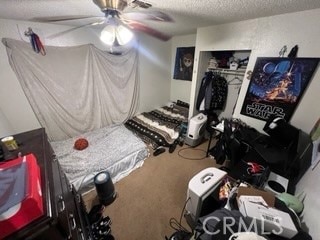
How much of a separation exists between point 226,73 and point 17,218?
3.08 m

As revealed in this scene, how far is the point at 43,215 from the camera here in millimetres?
609

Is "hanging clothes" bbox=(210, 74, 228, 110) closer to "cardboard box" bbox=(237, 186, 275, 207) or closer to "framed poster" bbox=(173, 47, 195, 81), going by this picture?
"framed poster" bbox=(173, 47, 195, 81)

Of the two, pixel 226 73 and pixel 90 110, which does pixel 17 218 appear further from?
pixel 226 73

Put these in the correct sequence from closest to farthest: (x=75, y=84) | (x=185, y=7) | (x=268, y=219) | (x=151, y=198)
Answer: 1. (x=268, y=219)
2. (x=185, y=7)
3. (x=151, y=198)
4. (x=75, y=84)

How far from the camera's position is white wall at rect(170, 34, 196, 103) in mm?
3330

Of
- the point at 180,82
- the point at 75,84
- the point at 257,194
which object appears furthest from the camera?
the point at 180,82

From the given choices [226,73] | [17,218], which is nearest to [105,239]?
[17,218]

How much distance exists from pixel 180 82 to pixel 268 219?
3.25 m

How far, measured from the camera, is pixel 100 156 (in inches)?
85.7

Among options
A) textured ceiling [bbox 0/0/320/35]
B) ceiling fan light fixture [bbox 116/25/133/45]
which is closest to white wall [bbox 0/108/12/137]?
textured ceiling [bbox 0/0/320/35]

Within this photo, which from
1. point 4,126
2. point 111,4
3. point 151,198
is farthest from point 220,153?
point 4,126

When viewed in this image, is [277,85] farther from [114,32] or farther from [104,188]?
[104,188]

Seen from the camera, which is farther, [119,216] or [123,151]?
[123,151]

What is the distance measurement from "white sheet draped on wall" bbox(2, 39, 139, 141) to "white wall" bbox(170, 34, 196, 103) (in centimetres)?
110
